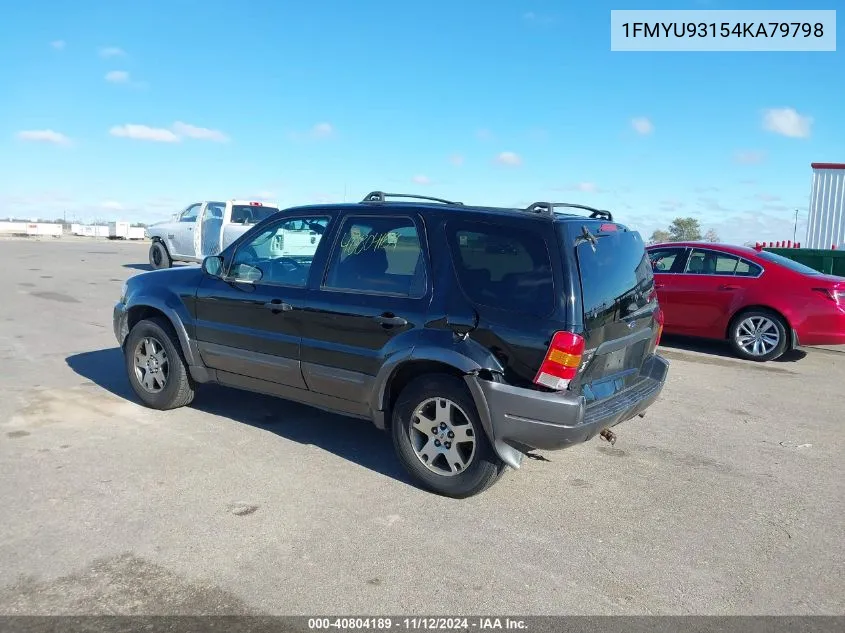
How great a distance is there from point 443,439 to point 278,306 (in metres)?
1.63

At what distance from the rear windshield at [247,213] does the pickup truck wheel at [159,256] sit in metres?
3.21

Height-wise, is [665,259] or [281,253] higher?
[281,253]

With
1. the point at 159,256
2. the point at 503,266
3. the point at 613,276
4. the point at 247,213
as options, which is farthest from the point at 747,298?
the point at 159,256

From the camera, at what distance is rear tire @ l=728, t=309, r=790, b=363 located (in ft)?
28.8

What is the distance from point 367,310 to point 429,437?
93 centimetres

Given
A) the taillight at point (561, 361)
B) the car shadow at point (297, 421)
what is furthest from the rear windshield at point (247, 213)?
the taillight at point (561, 361)

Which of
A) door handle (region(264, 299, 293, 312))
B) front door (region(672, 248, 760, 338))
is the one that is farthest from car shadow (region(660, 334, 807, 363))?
door handle (region(264, 299, 293, 312))

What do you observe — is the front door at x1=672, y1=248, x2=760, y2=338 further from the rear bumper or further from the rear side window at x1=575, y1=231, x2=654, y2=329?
the rear bumper

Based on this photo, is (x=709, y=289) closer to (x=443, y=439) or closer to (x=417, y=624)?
(x=443, y=439)

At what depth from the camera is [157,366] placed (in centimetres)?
584

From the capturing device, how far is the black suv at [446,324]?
12.8ft

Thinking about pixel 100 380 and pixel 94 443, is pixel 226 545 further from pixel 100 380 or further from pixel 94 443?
pixel 100 380

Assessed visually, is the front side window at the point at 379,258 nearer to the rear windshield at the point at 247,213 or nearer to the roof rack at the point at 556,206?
the roof rack at the point at 556,206

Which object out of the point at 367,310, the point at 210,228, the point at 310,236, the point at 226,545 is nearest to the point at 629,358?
the point at 367,310
